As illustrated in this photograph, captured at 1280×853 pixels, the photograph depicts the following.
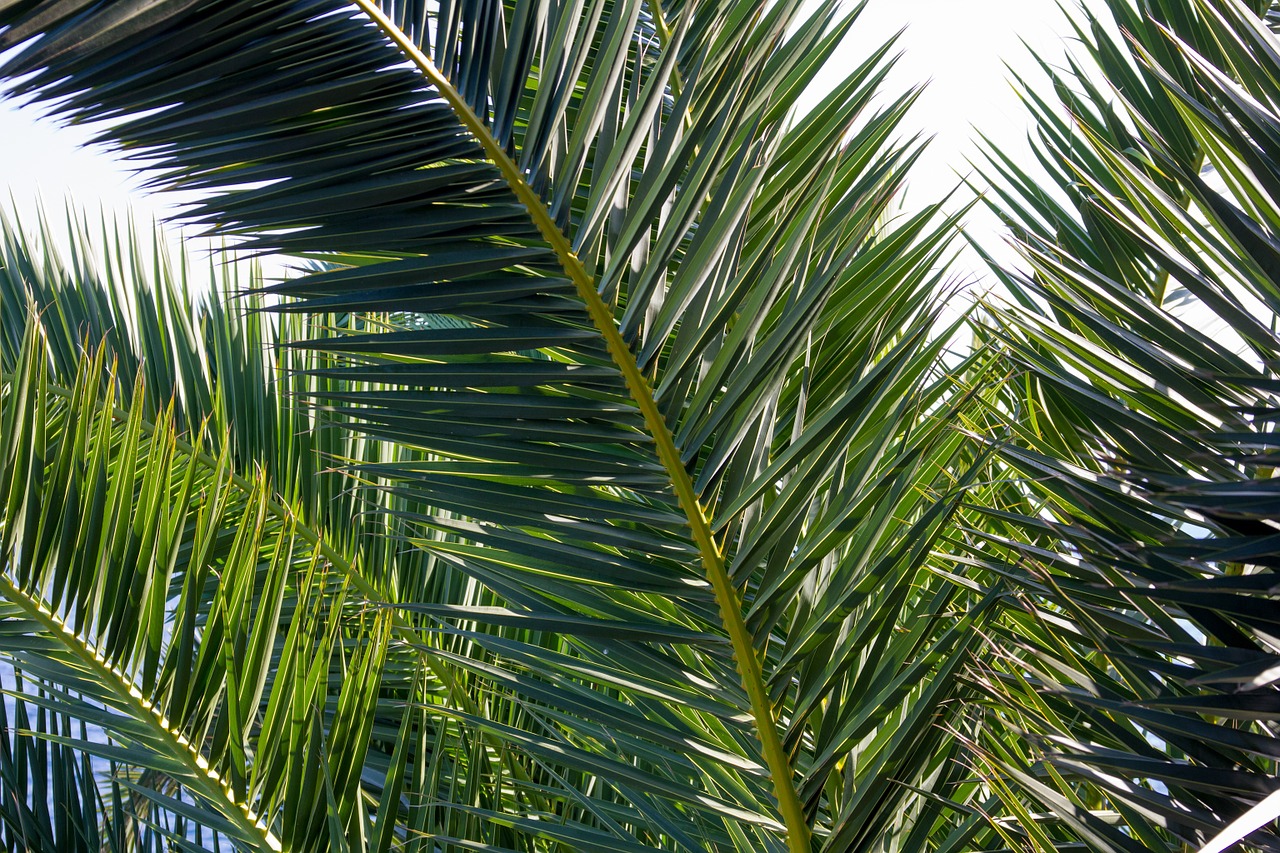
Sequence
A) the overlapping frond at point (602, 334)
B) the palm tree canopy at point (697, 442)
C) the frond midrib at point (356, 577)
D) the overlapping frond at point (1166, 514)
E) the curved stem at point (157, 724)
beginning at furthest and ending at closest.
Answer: the frond midrib at point (356, 577), the curved stem at point (157, 724), the overlapping frond at point (602, 334), the palm tree canopy at point (697, 442), the overlapping frond at point (1166, 514)

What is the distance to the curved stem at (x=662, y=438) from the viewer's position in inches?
33.6

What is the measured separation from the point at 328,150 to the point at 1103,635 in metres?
0.73

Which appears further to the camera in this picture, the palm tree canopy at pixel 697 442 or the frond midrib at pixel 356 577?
the frond midrib at pixel 356 577

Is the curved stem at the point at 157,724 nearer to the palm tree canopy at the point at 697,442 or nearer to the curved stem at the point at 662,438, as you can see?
the palm tree canopy at the point at 697,442

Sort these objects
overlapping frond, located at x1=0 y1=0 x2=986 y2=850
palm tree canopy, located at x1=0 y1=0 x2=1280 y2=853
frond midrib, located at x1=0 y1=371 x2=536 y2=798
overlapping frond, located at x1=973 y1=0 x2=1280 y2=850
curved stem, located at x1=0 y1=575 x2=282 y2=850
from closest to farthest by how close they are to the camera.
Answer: overlapping frond, located at x1=973 y1=0 x2=1280 y2=850 < palm tree canopy, located at x1=0 y1=0 x2=1280 y2=853 < overlapping frond, located at x1=0 y1=0 x2=986 y2=850 < curved stem, located at x1=0 y1=575 x2=282 y2=850 < frond midrib, located at x1=0 y1=371 x2=536 y2=798

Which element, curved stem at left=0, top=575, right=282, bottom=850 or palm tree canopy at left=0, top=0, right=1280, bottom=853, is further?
curved stem at left=0, top=575, right=282, bottom=850

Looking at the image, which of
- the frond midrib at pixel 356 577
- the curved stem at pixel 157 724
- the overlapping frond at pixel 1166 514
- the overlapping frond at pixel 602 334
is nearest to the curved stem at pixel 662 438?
the overlapping frond at pixel 602 334

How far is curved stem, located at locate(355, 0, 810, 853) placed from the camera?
2.80 ft

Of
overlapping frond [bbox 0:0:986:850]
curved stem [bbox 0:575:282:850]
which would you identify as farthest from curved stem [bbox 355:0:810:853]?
curved stem [bbox 0:575:282:850]

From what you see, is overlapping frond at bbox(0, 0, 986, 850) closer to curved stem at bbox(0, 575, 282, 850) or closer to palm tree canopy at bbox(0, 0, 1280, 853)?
palm tree canopy at bbox(0, 0, 1280, 853)

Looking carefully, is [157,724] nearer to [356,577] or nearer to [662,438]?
[662,438]

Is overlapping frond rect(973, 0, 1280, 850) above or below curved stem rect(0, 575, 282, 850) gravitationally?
above

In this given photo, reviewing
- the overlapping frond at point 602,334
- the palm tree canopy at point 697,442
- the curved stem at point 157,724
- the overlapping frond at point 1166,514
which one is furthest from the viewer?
the curved stem at point 157,724

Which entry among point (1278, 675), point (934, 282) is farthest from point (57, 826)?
point (1278, 675)
